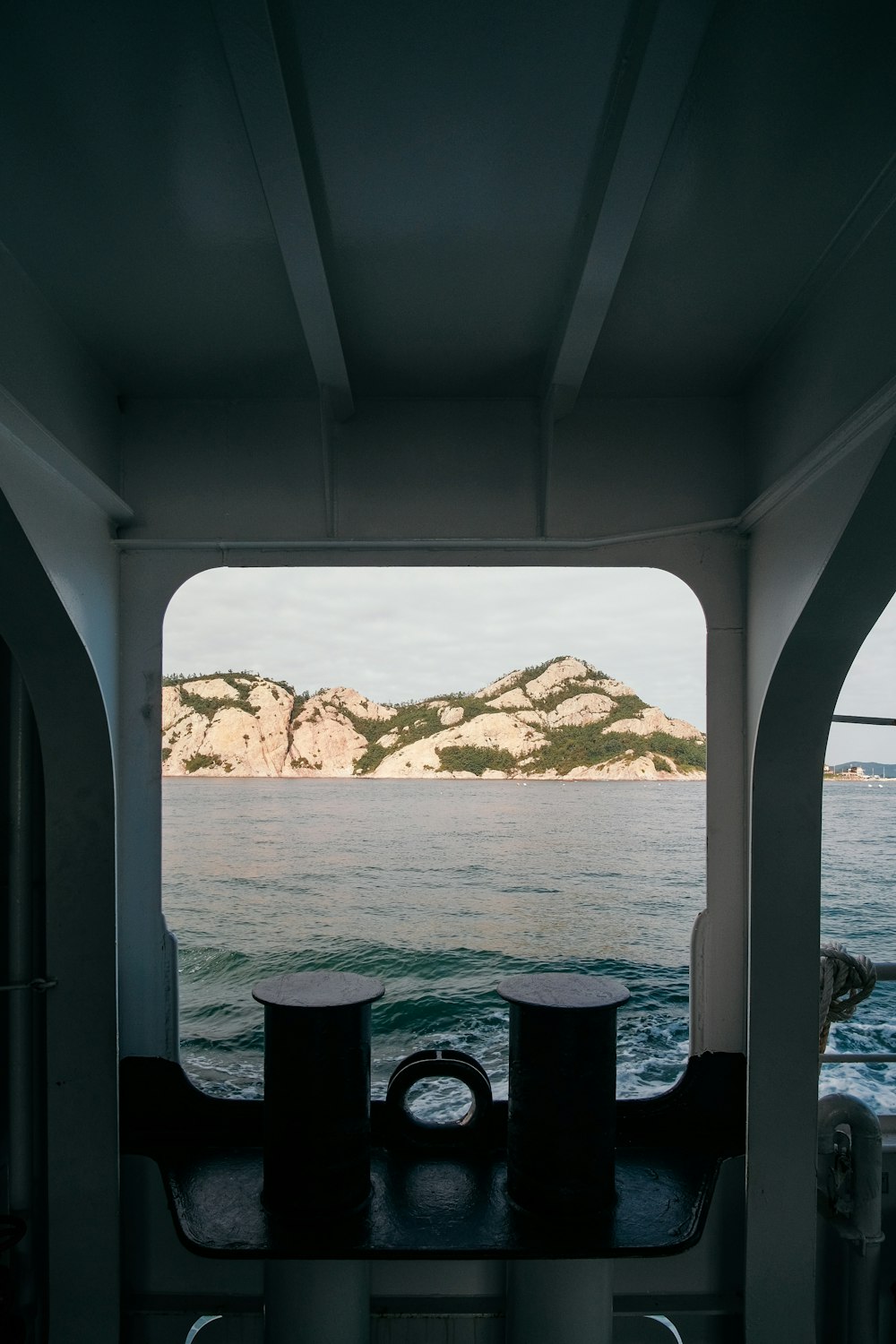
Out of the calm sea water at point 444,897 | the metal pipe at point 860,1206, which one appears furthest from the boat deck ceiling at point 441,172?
the calm sea water at point 444,897

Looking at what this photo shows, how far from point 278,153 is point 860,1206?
2.73 meters

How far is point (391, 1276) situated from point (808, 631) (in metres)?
2.05

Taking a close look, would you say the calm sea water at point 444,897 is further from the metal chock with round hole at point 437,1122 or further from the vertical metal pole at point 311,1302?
the vertical metal pole at point 311,1302

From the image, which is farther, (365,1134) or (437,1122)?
(437,1122)

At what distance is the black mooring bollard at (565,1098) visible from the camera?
2066mm

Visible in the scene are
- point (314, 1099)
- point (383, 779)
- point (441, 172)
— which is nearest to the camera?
point (441, 172)

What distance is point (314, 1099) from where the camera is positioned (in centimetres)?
206

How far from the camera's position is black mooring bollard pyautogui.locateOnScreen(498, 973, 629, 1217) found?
6.78 ft

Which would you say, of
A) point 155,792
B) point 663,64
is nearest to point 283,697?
point 155,792

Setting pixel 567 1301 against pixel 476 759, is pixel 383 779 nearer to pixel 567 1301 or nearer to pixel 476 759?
pixel 476 759

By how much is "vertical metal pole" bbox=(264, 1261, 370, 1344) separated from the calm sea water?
1717 centimetres

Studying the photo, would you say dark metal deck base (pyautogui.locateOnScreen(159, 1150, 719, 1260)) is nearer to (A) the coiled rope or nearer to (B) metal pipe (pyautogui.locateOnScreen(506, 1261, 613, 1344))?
(B) metal pipe (pyautogui.locateOnScreen(506, 1261, 613, 1344))

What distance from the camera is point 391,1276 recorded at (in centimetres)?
237

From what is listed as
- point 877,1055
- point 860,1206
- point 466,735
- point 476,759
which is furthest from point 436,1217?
point 476,759
